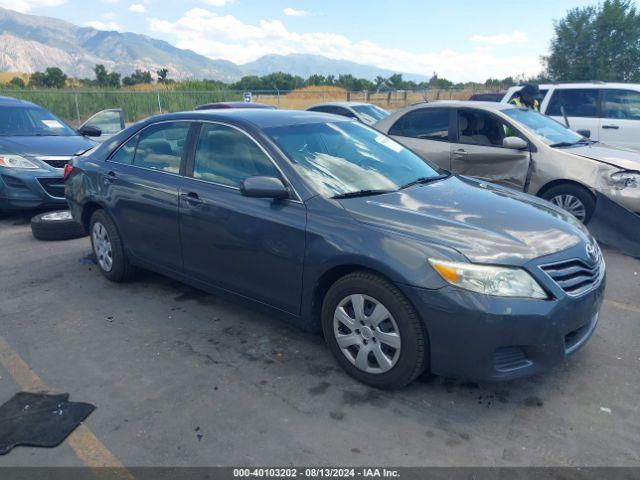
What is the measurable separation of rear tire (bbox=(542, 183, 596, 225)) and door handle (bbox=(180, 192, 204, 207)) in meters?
4.31

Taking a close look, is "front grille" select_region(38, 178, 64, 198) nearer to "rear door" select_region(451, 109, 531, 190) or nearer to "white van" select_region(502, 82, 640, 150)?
"rear door" select_region(451, 109, 531, 190)

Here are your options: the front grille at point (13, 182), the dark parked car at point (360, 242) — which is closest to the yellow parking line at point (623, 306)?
the dark parked car at point (360, 242)

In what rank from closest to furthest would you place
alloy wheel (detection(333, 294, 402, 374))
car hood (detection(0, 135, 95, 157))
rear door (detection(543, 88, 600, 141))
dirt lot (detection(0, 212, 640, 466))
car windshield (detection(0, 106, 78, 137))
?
dirt lot (detection(0, 212, 640, 466)), alloy wheel (detection(333, 294, 402, 374)), car hood (detection(0, 135, 95, 157)), car windshield (detection(0, 106, 78, 137)), rear door (detection(543, 88, 600, 141))

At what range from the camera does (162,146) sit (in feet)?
14.7

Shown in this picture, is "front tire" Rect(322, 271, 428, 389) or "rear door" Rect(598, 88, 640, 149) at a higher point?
"rear door" Rect(598, 88, 640, 149)

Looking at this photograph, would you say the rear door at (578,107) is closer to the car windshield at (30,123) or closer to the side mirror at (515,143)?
the side mirror at (515,143)

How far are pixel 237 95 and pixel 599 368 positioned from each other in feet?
88.5

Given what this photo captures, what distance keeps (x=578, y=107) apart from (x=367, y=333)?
8697mm

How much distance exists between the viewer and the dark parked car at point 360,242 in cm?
285

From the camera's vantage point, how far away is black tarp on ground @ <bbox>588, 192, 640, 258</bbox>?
5664 mm

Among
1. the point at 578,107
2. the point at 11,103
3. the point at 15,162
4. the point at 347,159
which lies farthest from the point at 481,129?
the point at 11,103

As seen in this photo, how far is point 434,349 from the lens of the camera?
2930mm

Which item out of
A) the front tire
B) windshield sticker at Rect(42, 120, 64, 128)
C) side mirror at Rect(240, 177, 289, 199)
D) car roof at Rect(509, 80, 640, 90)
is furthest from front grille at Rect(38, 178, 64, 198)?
car roof at Rect(509, 80, 640, 90)

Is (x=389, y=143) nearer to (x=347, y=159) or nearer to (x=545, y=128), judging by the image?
(x=347, y=159)
